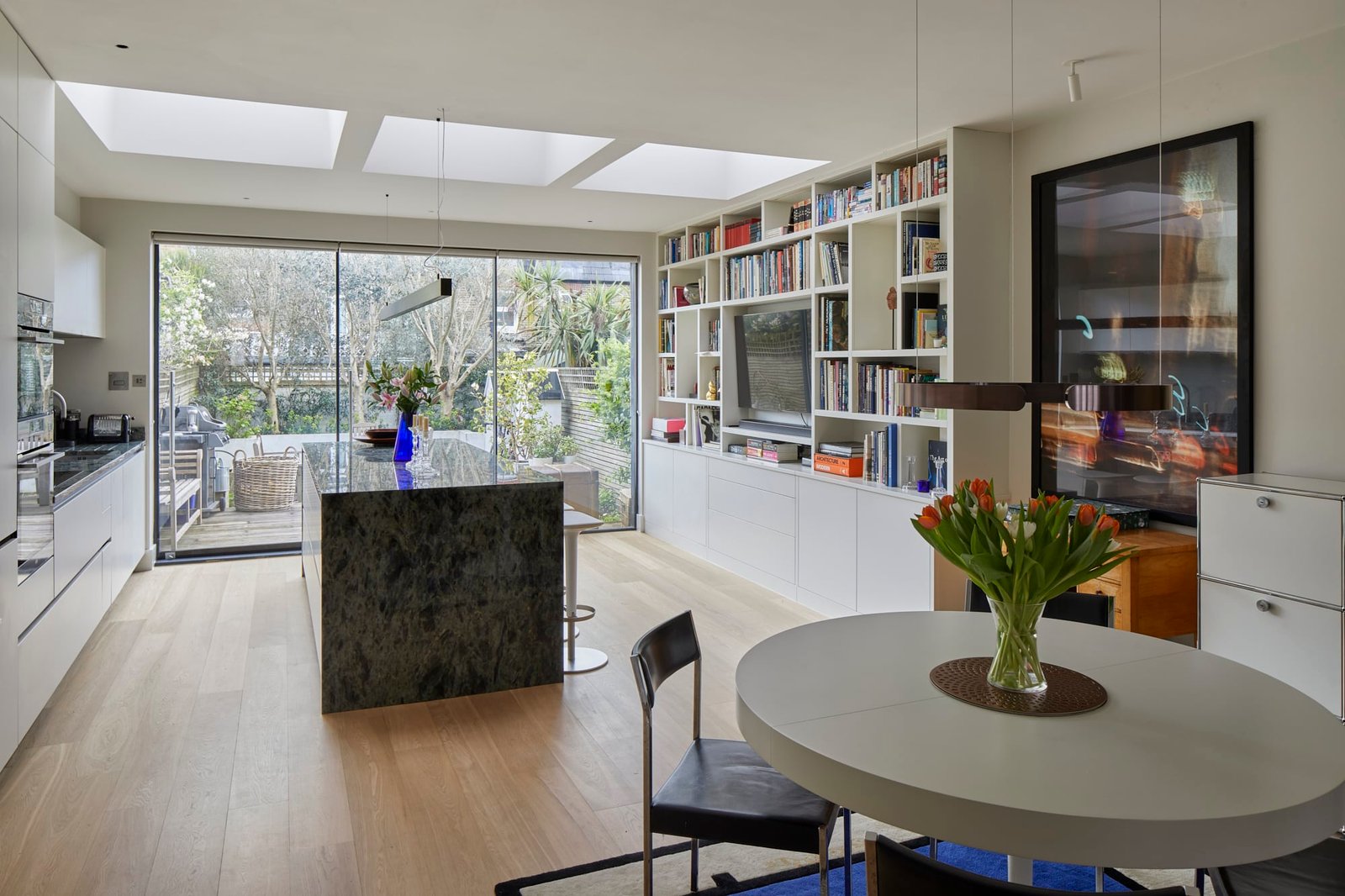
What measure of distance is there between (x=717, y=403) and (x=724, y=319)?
0.63 meters

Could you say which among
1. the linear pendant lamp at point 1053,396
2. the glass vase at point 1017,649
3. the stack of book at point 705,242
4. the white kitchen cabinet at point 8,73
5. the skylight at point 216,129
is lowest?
the glass vase at point 1017,649

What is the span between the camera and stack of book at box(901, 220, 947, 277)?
4797 mm

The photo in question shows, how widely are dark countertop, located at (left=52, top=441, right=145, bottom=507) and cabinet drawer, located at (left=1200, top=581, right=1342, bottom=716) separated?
468cm

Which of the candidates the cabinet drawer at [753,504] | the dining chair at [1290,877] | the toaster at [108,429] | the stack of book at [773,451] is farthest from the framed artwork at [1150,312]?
the toaster at [108,429]

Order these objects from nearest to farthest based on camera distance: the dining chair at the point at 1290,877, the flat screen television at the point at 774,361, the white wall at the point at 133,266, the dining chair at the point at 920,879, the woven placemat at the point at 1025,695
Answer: the dining chair at the point at 920,879
the dining chair at the point at 1290,877
the woven placemat at the point at 1025,695
the flat screen television at the point at 774,361
the white wall at the point at 133,266

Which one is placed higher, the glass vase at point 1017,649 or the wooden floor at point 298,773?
the glass vase at point 1017,649

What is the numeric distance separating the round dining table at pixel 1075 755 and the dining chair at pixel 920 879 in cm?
13

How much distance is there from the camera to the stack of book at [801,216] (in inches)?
230

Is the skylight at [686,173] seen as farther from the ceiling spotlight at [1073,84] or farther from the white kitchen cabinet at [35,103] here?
the white kitchen cabinet at [35,103]

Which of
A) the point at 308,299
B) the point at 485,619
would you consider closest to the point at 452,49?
the point at 485,619

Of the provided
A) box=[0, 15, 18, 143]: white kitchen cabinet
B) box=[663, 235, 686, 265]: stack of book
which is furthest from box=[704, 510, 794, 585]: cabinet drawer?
box=[0, 15, 18, 143]: white kitchen cabinet

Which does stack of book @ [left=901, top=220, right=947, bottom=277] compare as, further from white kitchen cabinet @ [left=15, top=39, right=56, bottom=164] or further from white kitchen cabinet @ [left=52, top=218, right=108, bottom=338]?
white kitchen cabinet @ [left=52, top=218, right=108, bottom=338]

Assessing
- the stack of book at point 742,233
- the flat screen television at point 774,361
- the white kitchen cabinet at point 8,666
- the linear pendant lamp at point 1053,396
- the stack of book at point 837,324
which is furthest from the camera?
the stack of book at point 742,233

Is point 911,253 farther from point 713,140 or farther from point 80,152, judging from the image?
point 80,152
